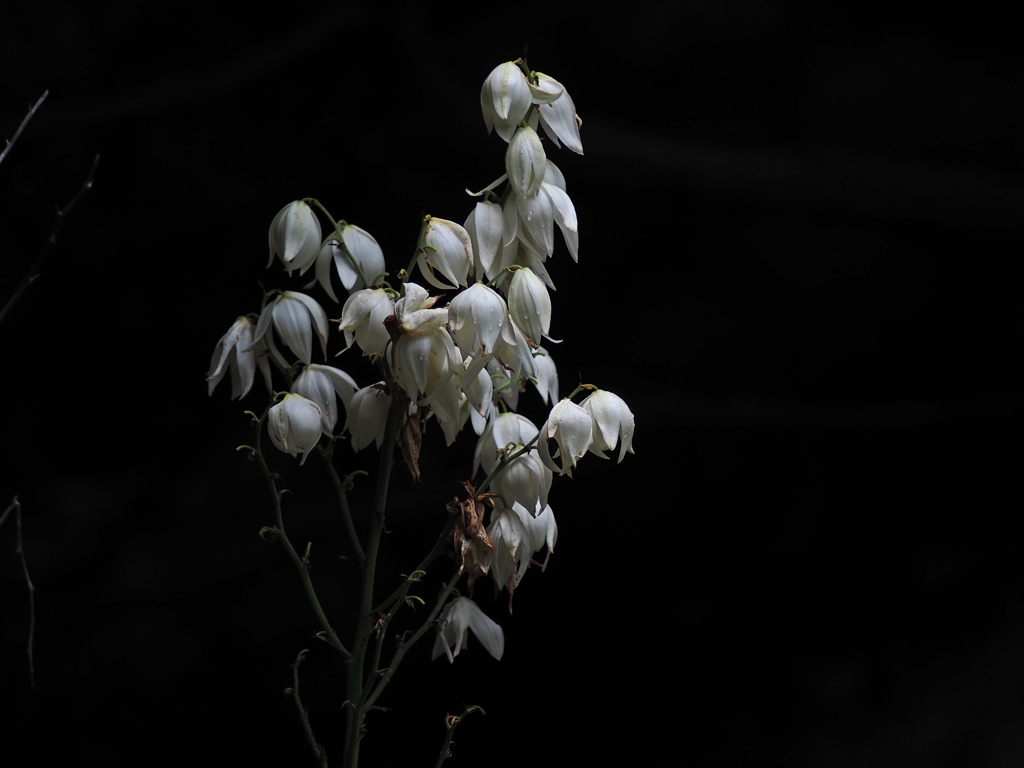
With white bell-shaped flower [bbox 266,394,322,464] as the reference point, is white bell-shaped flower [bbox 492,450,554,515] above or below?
below

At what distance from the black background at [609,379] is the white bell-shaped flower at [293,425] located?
2.07 feet

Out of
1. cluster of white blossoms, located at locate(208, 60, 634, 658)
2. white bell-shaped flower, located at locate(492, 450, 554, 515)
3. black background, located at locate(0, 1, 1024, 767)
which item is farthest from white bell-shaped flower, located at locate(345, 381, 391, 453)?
black background, located at locate(0, 1, 1024, 767)

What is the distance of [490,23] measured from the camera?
4.50 feet

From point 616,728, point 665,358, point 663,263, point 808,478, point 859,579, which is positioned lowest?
Result: point 616,728

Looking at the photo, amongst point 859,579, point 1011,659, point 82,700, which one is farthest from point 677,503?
point 82,700

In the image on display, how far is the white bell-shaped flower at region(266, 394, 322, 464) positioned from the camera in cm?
70

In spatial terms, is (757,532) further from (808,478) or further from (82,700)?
(82,700)

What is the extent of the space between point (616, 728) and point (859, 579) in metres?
0.41

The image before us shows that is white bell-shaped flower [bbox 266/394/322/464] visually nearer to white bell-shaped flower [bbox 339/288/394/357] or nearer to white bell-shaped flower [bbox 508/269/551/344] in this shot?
white bell-shaped flower [bbox 339/288/394/357]

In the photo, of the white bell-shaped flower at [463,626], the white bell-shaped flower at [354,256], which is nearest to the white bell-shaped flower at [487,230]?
the white bell-shaped flower at [354,256]

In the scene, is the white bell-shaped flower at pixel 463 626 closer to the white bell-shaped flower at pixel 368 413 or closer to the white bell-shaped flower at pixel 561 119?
the white bell-shaped flower at pixel 368 413

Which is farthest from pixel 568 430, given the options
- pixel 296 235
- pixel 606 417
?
pixel 296 235

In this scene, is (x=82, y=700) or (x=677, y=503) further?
(x=677, y=503)

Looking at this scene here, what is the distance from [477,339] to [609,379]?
74cm
